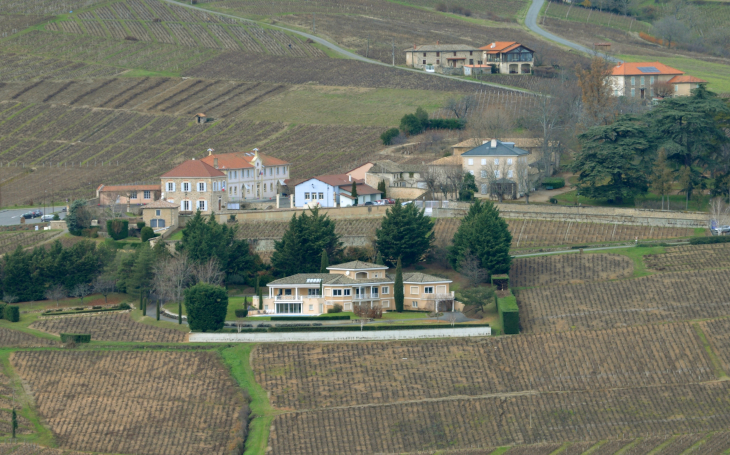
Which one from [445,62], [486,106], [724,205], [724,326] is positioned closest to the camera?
[724,326]

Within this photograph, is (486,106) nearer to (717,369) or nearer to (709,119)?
(709,119)

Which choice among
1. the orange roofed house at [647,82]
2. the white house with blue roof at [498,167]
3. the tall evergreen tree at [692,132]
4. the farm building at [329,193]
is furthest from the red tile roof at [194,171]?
the orange roofed house at [647,82]

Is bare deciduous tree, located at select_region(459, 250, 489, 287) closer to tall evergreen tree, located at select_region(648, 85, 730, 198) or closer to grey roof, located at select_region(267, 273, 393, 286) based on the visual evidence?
grey roof, located at select_region(267, 273, 393, 286)

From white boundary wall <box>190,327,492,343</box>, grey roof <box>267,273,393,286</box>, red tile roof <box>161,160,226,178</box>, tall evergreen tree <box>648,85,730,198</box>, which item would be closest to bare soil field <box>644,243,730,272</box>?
tall evergreen tree <box>648,85,730,198</box>

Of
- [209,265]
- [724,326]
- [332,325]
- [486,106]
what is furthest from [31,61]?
[724,326]

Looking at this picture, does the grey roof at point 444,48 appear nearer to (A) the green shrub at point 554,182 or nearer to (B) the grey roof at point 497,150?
(B) the grey roof at point 497,150

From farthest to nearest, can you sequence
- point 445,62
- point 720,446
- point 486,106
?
point 445,62 → point 486,106 → point 720,446
